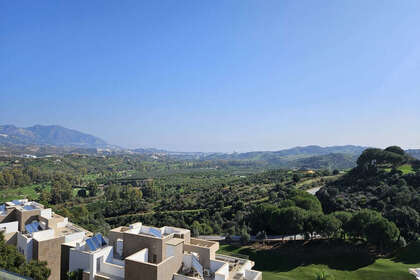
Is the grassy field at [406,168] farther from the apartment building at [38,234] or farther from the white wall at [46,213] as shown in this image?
the white wall at [46,213]

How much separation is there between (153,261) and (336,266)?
2365cm

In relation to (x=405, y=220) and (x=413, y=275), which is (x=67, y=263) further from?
(x=405, y=220)

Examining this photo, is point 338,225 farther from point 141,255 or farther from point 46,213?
point 46,213

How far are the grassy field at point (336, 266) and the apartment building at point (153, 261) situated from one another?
48.5ft

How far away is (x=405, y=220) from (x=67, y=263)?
36597 mm

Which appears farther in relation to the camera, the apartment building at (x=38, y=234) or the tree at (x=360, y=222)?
the tree at (x=360, y=222)

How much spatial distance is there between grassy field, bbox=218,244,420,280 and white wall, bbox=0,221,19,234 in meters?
22.6

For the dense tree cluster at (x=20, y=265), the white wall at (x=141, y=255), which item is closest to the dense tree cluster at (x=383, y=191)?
the white wall at (x=141, y=255)

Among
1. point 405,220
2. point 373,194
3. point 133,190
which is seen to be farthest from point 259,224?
point 133,190

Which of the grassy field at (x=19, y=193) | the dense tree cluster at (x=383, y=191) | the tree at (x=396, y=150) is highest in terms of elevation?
the tree at (x=396, y=150)

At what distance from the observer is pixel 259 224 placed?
131 feet

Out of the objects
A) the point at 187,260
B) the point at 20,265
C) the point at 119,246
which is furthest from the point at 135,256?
the point at 20,265

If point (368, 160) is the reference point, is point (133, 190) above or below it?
below

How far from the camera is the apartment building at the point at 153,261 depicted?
12.7 metres
